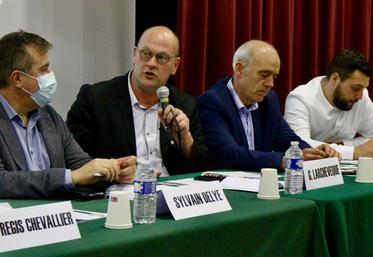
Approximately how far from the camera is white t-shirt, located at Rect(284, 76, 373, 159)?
3.65 meters

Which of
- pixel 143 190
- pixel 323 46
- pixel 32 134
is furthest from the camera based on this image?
pixel 323 46

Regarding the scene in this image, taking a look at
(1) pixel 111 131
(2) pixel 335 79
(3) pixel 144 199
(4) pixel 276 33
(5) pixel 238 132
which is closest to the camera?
→ (3) pixel 144 199

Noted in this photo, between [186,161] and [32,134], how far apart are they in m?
0.77

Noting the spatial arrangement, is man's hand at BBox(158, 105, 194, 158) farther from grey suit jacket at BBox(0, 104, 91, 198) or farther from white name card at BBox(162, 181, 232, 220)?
white name card at BBox(162, 181, 232, 220)

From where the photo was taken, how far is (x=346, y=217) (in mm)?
1979

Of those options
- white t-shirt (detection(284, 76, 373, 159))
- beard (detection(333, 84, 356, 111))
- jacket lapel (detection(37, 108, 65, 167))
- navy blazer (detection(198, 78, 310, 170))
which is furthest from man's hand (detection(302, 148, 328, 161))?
beard (detection(333, 84, 356, 111))

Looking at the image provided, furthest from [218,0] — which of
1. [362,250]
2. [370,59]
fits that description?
[362,250]

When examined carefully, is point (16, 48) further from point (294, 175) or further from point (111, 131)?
point (294, 175)

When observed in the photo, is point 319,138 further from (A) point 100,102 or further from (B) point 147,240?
(B) point 147,240

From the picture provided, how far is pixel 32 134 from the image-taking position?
2.27 meters

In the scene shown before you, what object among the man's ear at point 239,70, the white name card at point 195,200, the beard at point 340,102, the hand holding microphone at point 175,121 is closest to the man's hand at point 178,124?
the hand holding microphone at point 175,121

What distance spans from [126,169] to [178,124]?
47 centimetres

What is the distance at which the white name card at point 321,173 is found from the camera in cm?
214

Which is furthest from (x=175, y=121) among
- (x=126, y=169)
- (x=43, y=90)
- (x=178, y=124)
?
(x=43, y=90)
